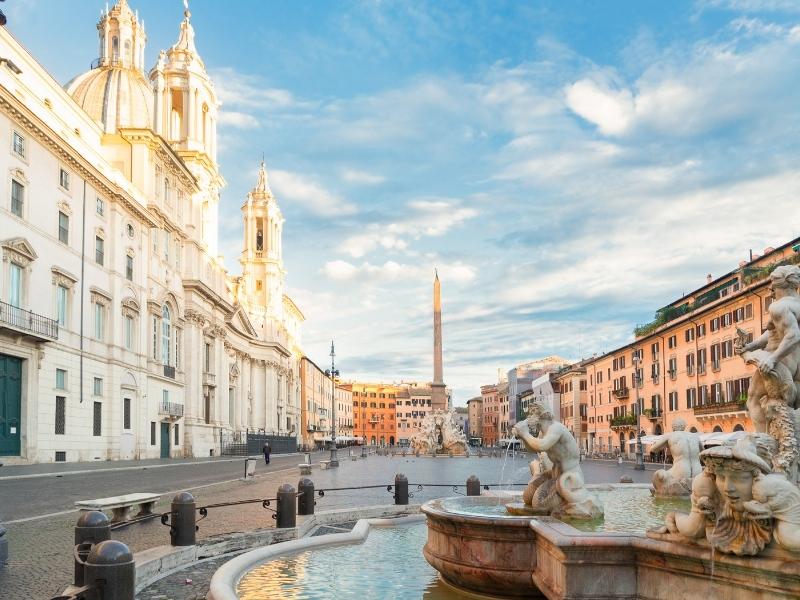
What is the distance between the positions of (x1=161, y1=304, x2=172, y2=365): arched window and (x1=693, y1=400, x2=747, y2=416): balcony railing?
3251cm

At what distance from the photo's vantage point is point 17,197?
30672mm

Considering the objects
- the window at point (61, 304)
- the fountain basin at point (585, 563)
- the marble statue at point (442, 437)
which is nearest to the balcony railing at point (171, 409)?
the window at point (61, 304)

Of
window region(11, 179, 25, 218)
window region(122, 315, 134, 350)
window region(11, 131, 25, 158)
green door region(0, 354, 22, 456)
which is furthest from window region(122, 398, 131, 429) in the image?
window region(11, 131, 25, 158)

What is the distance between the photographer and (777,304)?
8422mm

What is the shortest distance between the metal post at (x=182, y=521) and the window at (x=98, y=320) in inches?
1188

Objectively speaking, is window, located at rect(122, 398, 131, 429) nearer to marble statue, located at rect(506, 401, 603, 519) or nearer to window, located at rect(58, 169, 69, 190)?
window, located at rect(58, 169, 69, 190)

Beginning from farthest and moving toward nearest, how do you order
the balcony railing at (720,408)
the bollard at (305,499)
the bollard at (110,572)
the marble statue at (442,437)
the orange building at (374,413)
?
the orange building at (374,413), the marble statue at (442,437), the balcony railing at (720,408), the bollard at (305,499), the bollard at (110,572)

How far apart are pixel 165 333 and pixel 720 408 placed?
33067 mm

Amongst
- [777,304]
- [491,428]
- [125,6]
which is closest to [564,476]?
[777,304]

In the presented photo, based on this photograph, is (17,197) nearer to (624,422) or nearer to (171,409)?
(171,409)

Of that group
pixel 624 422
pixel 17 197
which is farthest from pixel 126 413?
pixel 624 422

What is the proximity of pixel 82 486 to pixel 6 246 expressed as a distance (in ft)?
37.5

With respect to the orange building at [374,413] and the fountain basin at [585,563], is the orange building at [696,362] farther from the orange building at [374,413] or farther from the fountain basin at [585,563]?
the orange building at [374,413]

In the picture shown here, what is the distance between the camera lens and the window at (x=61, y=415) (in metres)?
33.1
